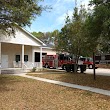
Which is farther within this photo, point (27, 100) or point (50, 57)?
point (50, 57)

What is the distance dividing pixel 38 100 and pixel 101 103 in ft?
9.94

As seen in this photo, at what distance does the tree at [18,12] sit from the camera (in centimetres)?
1521

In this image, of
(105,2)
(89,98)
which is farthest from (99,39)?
(89,98)

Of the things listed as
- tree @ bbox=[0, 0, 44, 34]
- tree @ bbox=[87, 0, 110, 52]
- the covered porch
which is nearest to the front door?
the covered porch

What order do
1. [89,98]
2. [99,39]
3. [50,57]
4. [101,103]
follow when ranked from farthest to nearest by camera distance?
[50,57]
[99,39]
[89,98]
[101,103]

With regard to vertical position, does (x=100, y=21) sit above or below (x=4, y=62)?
above

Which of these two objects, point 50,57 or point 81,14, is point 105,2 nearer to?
point 81,14

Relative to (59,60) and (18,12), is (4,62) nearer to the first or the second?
(59,60)

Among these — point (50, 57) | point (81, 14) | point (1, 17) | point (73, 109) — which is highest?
point (81, 14)

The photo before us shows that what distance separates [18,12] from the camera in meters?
15.4

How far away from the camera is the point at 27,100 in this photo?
37.2 ft

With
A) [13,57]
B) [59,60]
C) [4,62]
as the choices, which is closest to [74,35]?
[13,57]

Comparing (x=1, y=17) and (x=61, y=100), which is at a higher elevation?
(x=1, y=17)

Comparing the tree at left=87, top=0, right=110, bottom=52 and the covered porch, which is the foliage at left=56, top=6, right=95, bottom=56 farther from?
the tree at left=87, top=0, right=110, bottom=52
